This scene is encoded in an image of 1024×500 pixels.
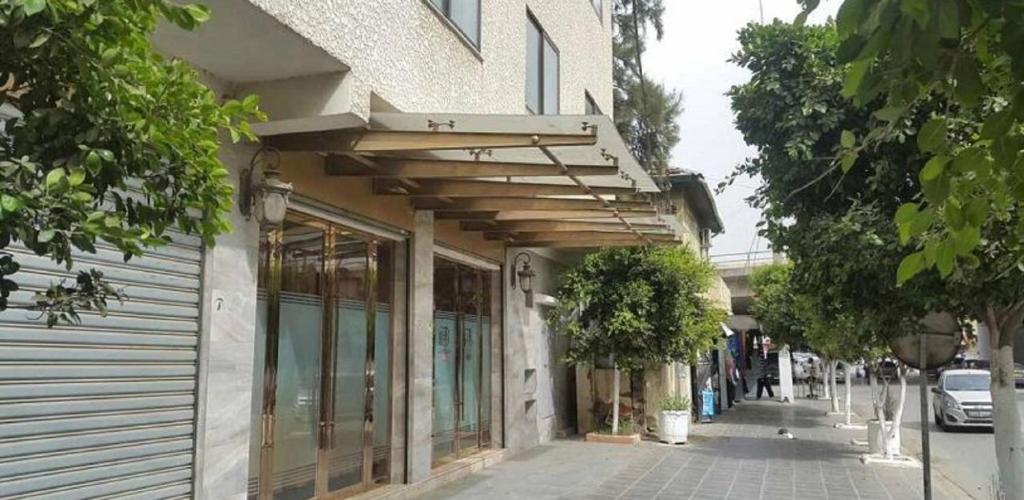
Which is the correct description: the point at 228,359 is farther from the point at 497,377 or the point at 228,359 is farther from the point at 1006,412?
the point at 497,377

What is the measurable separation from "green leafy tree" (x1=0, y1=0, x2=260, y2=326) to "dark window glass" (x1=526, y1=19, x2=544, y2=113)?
986 cm

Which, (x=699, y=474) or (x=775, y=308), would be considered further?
(x=775, y=308)

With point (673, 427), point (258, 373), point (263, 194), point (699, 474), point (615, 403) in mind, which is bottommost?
point (699, 474)

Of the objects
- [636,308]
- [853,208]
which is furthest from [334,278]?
[636,308]

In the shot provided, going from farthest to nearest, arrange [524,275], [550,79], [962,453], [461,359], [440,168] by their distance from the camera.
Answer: [962,453], [524,275], [550,79], [461,359], [440,168]

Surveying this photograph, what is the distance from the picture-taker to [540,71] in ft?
42.3

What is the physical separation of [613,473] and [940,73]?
10.5 meters

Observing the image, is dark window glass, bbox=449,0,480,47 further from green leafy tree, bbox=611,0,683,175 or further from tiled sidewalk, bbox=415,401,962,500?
green leafy tree, bbox=611,0,683,175

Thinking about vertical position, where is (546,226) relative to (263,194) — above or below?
above

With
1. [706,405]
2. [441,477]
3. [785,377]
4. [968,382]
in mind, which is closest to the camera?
[441,477]

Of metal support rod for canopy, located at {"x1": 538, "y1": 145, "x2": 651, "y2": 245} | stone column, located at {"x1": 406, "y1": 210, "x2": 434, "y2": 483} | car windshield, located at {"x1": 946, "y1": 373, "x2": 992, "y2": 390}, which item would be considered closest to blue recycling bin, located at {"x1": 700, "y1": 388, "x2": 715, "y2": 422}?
car windshield, located at {"x1": 946, "y1": 373, "x2": 992, "y2": 390}

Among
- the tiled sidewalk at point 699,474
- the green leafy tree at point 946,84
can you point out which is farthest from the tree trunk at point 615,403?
the green leafy tree at point 946,84

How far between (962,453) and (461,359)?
10842mm

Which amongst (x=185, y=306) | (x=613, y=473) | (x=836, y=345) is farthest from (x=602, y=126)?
(x=836, y=345)
